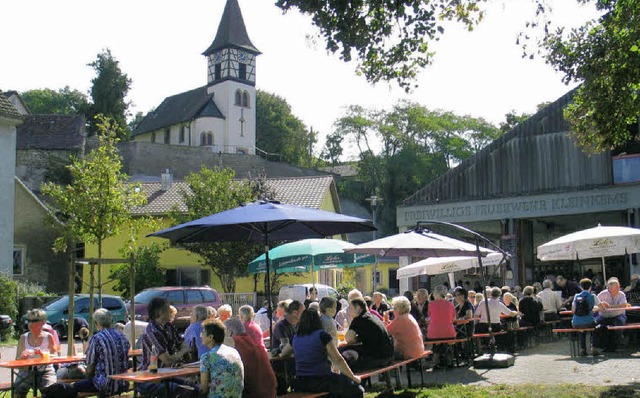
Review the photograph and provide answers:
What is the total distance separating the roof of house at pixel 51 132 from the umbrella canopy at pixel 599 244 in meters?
45.9

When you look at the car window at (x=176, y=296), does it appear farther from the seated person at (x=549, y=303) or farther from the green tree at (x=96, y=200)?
the seated person at (x=549, y=303)

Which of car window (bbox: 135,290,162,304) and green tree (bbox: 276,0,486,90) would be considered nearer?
green tree (bbox: 276,0,486,90)

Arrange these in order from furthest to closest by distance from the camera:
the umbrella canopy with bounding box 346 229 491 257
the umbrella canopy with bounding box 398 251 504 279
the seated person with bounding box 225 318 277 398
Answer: the umbrella canopy with bounding box 398 251 504 279
the umbrella canopy with bounding box 346 229 491 257
the seated person with bounding box 225 318 277 398

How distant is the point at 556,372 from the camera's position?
12.8 meters

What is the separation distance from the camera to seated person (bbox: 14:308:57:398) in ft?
32.9

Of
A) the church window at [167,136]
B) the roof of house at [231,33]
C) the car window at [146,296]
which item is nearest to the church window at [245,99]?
the roof of house at [231,33]

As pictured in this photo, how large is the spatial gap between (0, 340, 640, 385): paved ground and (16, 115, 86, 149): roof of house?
43560 millimetres

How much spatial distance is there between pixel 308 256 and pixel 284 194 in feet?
90.7

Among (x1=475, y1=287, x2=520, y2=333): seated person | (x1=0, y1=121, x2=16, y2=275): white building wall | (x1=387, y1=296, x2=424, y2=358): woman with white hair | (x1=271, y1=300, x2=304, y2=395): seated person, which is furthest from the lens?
(x1=0, y1=121, x2=16, y2=275): white building wall

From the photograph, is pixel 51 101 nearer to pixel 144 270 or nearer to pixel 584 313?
pixel 144 270

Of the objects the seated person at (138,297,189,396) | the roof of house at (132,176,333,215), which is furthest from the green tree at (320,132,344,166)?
the seated person at (138,297,189,396)

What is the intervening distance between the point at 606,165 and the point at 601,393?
63.2 feet

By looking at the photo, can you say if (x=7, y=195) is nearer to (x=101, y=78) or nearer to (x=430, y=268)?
(x=430, y=268)

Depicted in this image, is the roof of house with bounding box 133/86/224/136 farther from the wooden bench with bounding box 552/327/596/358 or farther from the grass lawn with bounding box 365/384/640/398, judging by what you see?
the grass lawn with bounding box 365/384/640/398
